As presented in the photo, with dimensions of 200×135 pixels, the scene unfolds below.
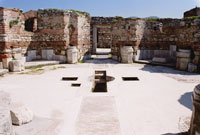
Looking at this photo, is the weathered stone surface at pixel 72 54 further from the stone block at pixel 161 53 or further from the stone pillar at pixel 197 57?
the stone pillar at pixel 197 57

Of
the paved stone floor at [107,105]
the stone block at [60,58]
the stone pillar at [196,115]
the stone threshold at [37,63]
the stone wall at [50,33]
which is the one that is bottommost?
the paved stone floor at [107,105]

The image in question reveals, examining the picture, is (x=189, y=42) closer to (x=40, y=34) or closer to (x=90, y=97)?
(x=90, y=97)

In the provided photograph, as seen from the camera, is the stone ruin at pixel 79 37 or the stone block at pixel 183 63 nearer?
the stone block at pixel 183 63

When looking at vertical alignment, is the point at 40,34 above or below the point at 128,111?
above

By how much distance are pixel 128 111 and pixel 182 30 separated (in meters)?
7.14

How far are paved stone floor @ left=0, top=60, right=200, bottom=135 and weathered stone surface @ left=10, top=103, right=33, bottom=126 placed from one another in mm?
125

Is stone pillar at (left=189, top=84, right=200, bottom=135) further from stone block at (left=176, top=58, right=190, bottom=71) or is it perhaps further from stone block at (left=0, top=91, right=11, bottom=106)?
stone block at (left=176, top=58, right=190, bottom=71)

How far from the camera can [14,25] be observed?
30.7 feet

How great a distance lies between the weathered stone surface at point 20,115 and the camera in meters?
3.59

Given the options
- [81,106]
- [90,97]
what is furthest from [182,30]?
[81,106]

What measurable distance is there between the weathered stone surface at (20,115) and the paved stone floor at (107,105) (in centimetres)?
13

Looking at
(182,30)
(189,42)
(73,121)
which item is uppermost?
(182,30)

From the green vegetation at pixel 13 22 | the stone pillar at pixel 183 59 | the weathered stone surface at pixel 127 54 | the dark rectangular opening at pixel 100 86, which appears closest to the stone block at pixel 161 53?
the weathered stone surface at pixel 127 54

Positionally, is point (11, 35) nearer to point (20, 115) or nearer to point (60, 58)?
point (60, 58)
